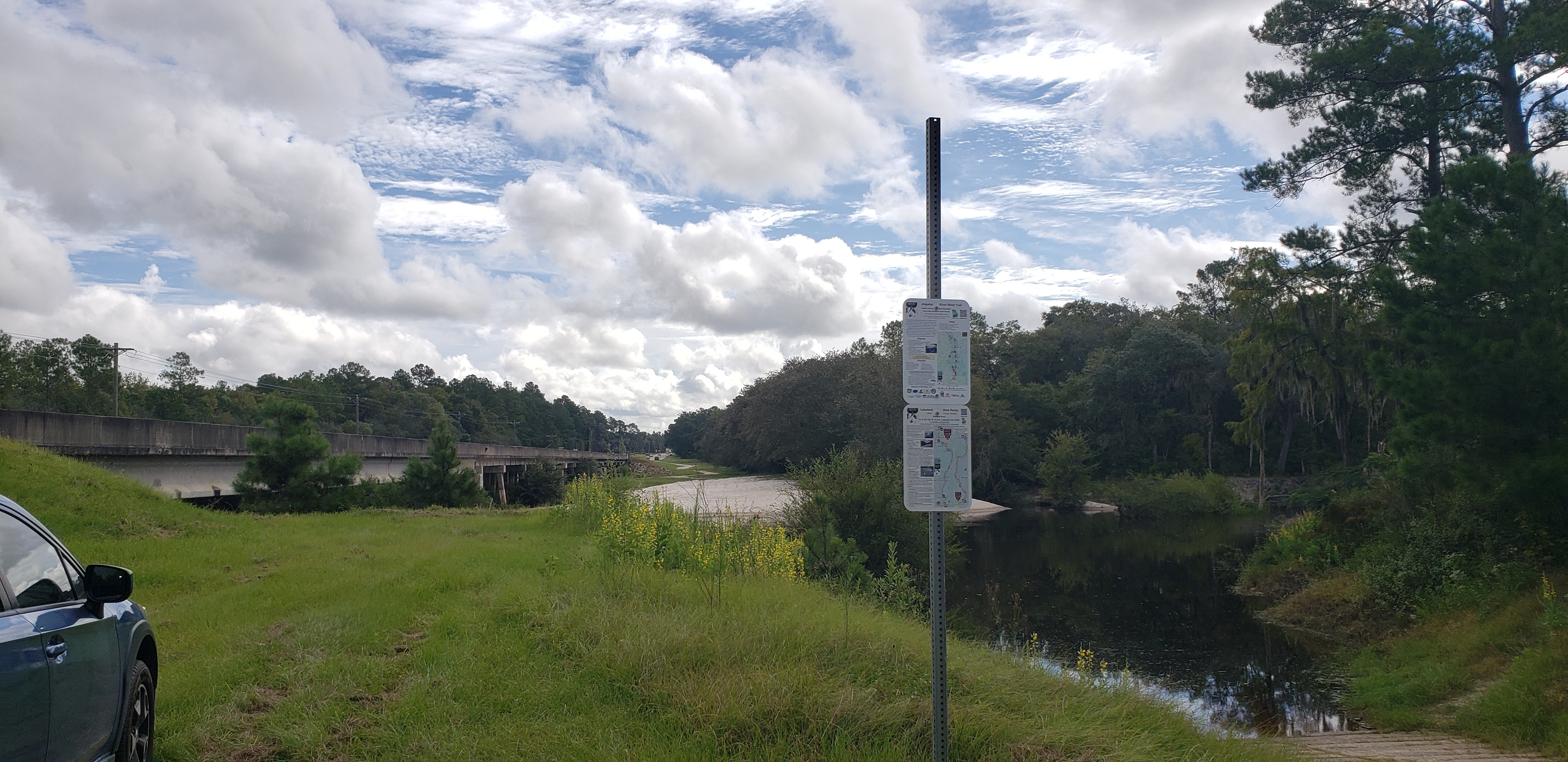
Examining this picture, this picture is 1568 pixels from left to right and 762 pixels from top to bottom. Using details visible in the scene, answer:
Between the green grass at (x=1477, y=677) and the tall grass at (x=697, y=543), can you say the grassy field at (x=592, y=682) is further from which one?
the green grass at (x=1477, y=677)

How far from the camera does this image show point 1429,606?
1627cm

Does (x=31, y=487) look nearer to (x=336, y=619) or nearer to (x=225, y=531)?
(x=225, y=531)

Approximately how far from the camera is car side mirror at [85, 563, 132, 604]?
409 cm

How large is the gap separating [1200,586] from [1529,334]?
41.9 ft

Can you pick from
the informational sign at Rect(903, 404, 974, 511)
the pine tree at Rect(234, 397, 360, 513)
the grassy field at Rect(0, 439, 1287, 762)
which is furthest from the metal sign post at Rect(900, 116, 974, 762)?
the pine tree at Rect(234, 397, 360, 513)

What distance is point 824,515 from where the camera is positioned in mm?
17688

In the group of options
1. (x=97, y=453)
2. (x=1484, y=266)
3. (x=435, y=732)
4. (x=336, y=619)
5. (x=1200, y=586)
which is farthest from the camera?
(x=1200, y=586)

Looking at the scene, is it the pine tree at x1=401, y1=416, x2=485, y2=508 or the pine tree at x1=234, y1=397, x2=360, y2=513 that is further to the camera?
the pine tree at x1=401, y1=416, x2=485, y2=508

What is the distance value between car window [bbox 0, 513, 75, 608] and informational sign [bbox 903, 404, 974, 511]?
11.8 ft

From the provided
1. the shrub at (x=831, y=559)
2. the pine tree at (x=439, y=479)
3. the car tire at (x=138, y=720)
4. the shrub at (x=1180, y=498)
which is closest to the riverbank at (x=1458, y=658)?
the shrub at (x=831, y=559)

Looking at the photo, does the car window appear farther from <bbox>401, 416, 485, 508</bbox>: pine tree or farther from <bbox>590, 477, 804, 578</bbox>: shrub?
<bbox>401, 416, 485, 508</bbox>: pine tree

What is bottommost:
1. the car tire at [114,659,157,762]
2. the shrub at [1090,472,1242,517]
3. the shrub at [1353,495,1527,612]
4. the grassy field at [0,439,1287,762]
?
the shrub at [1090,472,1242,517]

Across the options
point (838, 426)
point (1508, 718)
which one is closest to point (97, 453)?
point (1508, 718)

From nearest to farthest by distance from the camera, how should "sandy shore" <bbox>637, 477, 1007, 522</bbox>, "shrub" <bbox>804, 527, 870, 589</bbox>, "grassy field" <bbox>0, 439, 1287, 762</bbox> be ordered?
"grassy field" <bbox>0, 439, 1287, 762</bbox> → "shrub" <bbox>804, 527, 870, 589</bbox> → "sandy shore" <bbox>637, 477, 1007, 522</bbox>
